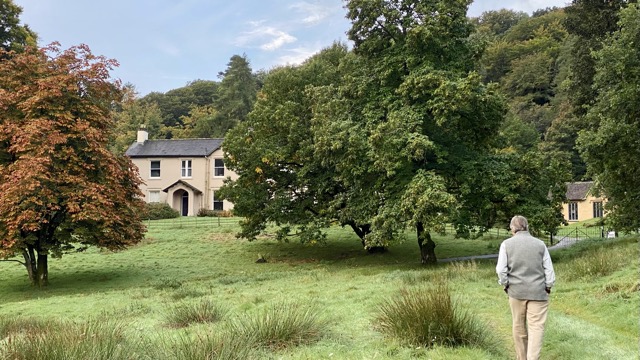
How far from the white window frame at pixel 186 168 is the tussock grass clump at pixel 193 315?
144 ft

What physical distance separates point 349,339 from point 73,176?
16.5 metres

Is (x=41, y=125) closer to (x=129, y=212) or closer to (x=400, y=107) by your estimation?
(x=129, y=212)

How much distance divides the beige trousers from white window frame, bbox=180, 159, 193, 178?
48.5m

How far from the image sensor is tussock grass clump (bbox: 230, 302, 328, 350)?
6.91 m

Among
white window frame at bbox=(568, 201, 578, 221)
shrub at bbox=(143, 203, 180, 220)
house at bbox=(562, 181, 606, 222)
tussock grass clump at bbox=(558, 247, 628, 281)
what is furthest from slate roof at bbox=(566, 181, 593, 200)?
tussock grass clump at bbox=(558, 247, 628, 281)

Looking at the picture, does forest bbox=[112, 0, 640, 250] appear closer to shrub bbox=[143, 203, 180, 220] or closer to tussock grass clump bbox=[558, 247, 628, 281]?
tussock grass clump bbox=[558, 247, 628, 281]

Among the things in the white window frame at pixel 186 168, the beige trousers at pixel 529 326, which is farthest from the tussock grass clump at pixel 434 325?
the white window frame at pixel 186 168

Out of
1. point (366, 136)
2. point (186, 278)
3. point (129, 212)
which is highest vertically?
point (366, 136)

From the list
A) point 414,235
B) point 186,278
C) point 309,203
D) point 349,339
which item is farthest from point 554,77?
point 349,339

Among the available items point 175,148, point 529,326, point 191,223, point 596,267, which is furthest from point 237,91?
point 529,326

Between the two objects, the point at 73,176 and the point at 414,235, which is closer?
the point at 73,176

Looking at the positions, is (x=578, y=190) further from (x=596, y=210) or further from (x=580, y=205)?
(x=596, y=210)

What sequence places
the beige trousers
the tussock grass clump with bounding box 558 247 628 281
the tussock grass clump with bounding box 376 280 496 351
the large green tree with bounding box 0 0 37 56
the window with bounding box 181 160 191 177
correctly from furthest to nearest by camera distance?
1. the window with bounding box 181 160 191 177
2. the large green tree with bounding box 0 0 37 56
3. the tussock grass clump with bounding box 558 247 628 281
4. the tussock grass clump with bounding box 376 280 496 351
5. the beige trousers

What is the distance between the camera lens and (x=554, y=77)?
7862cm
